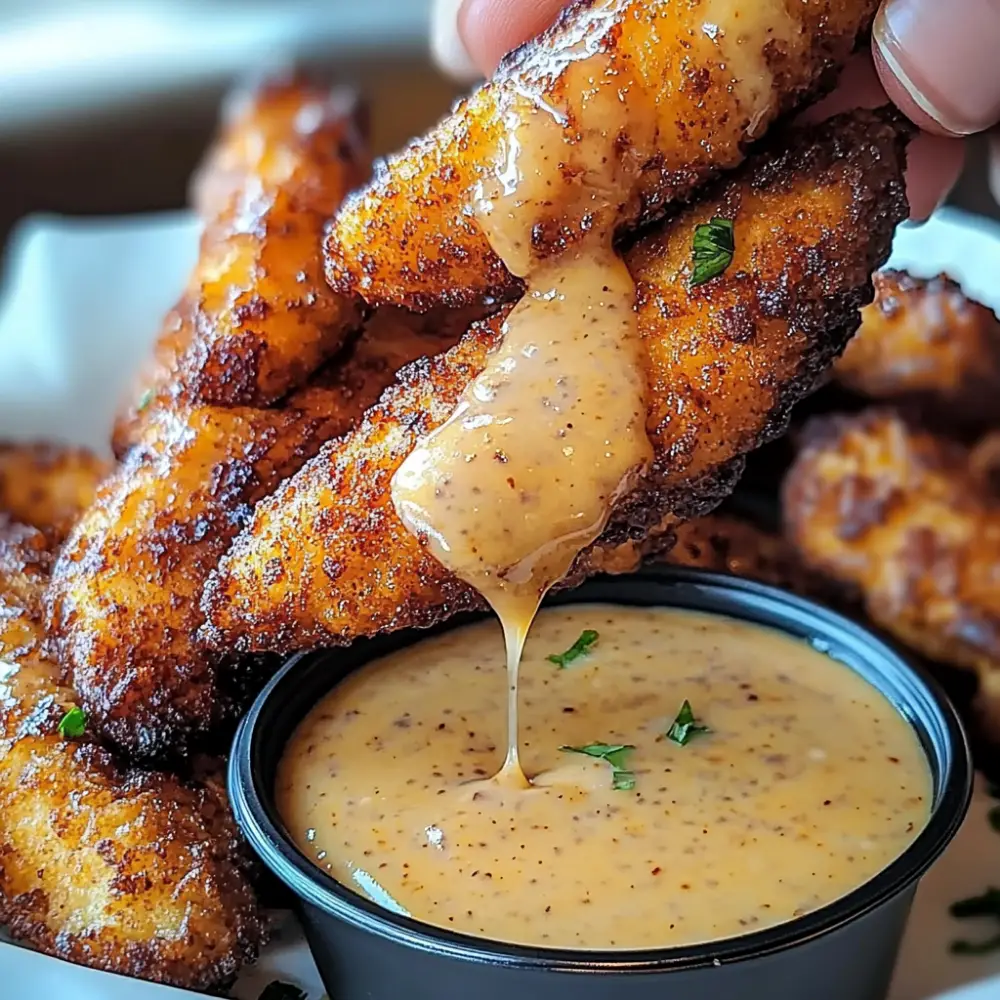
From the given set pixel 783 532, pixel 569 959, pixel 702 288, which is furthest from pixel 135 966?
pixel 783 532

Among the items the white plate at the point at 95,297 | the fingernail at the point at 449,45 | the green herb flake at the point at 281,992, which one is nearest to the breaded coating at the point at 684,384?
the green herb flake at the point at 281,992

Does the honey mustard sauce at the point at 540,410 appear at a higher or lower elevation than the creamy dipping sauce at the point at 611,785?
higher

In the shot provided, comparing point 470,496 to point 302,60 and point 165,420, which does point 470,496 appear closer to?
point 165,420

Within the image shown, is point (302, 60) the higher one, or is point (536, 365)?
point (536, 365)

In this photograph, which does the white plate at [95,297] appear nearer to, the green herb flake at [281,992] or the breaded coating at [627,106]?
the breaded coating at [627,106]

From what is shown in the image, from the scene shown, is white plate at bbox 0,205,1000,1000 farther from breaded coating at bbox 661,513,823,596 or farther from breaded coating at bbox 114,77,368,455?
breaded coating at bbox 661,513,823,596

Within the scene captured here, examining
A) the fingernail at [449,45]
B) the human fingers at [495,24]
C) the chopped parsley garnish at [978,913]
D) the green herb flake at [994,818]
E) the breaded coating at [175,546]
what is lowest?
the green herb flake at [994,818]

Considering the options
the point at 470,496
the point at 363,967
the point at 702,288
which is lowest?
the point at 363,967
